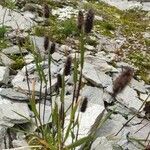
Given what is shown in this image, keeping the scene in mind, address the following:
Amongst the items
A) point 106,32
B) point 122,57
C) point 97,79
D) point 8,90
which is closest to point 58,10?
point 106,32

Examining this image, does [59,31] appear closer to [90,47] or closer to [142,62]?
[90,47]

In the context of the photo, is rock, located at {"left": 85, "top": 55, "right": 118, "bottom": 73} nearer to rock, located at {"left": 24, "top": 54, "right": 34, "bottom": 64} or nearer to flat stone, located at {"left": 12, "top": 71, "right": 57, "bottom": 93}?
rock, located at {"left": 24, "top": 54, "right": 34, "bottom": 64}

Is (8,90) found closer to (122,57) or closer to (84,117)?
(84,117)

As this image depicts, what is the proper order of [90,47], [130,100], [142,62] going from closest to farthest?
[130,100] < [90,47] < [142,62]

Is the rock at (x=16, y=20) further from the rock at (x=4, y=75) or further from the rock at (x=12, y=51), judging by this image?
the rock at (x=4, y=75)

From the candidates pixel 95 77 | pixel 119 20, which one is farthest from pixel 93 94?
pixel 119 20

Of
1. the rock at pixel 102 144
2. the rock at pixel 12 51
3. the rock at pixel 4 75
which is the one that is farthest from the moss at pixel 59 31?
the rock at pixel 102 144

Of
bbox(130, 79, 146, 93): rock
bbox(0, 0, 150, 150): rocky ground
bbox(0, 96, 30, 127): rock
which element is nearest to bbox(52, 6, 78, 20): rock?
bbox(0, 0, 150, 150): rocky ground
